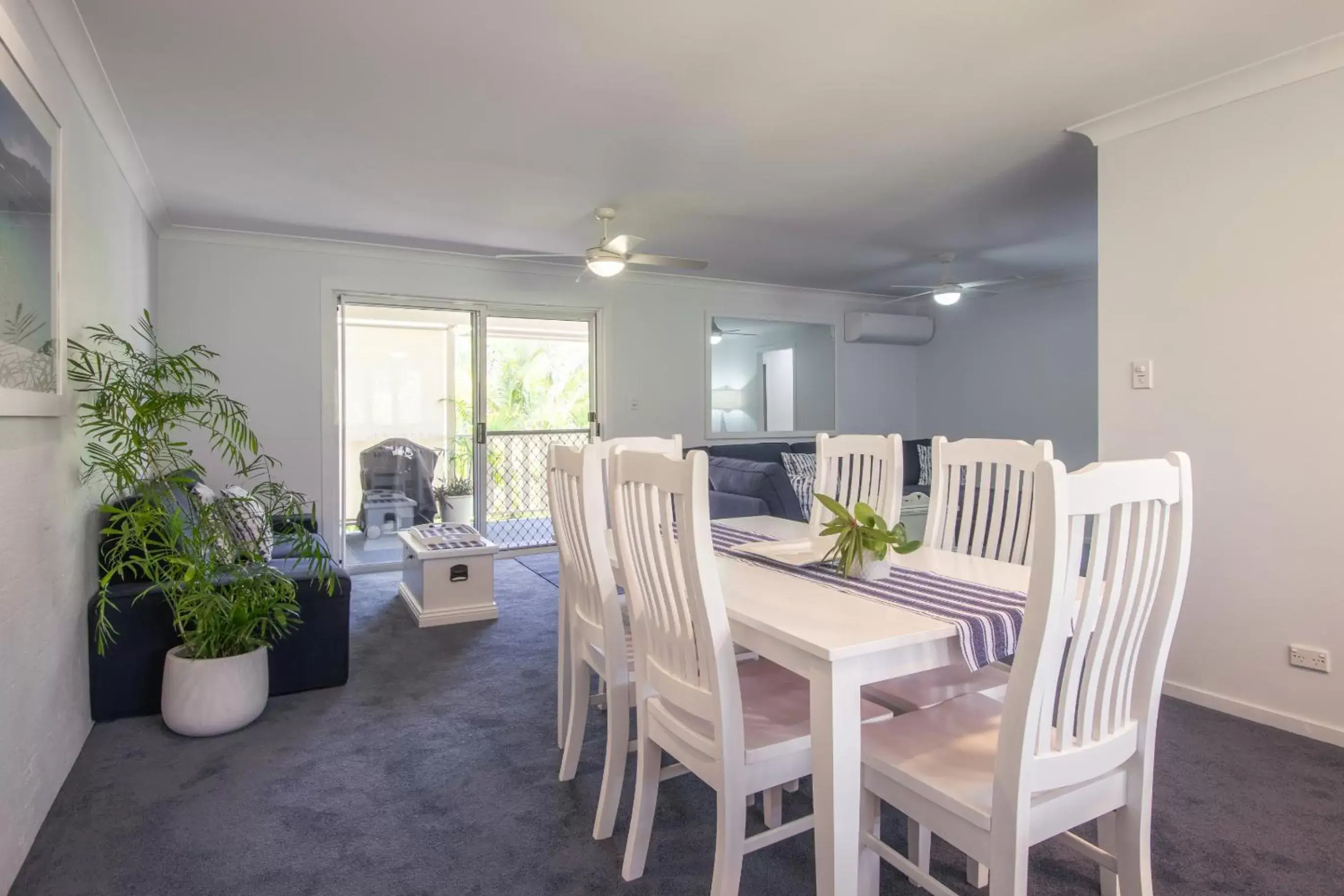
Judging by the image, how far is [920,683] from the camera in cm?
183

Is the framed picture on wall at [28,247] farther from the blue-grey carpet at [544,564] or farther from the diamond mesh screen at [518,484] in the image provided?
the diamond mesh screen at [518,484]

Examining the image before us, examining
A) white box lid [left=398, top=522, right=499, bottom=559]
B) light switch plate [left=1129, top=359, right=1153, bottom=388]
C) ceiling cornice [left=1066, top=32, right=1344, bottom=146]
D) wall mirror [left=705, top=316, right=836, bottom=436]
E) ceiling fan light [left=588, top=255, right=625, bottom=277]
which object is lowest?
white box lid [left=398, top=522, right=499, bottom=559]

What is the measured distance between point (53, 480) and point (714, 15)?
7.83 ft

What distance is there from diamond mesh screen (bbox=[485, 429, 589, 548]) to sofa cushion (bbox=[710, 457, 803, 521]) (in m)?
1.60

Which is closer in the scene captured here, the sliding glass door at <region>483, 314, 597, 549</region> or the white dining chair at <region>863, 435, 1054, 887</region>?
the white dining chair at <region>863, 435, 1054, 887</region>

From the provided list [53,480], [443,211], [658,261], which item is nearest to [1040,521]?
[53,480]

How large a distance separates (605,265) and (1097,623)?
326 cm

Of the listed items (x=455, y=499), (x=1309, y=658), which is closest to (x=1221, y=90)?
(x=1309, y=658)

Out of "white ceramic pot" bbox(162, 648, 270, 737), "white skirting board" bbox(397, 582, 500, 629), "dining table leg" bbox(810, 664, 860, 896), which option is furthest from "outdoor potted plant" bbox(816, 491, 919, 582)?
"white skirting board" bbox(397, 582, 500, 629)

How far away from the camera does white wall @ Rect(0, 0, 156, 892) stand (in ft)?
5.67

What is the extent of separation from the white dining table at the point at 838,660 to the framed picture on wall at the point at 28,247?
174 centimetres

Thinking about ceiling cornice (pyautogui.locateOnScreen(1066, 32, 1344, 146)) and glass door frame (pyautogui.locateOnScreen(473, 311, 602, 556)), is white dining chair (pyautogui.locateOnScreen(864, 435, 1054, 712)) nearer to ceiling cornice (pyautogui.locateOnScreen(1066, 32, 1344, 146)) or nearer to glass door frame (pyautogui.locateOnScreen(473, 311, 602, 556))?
ceiling cornice (pyautogui.locateOnScreen(1066, 32, 1344, 146))

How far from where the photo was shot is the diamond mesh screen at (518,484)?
5957 mm

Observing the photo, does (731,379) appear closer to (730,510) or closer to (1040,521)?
(730,510)
